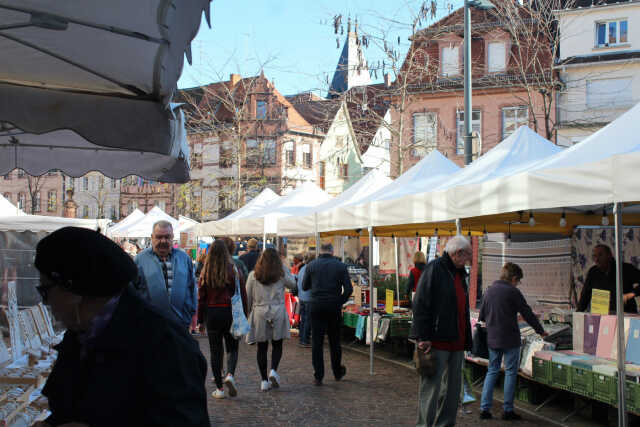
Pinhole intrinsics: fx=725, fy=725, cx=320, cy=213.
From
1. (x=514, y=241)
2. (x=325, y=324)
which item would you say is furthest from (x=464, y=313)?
(x=514, y=241)

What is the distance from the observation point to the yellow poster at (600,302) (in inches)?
315

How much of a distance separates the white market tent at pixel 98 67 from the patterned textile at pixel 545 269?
9.19m

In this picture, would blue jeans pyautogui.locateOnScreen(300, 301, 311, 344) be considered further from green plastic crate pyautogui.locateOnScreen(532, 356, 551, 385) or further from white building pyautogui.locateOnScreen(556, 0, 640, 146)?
white building pyautogui.locateOnScreen(556, 0, 640, 146)

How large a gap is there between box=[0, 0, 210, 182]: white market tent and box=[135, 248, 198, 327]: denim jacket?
254 cm

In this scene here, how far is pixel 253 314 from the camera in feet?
31.6

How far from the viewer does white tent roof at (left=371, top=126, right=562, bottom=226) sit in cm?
830

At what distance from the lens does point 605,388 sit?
7.16 meters

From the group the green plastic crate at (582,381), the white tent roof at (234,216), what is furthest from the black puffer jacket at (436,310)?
the white tent roof at (234,216)

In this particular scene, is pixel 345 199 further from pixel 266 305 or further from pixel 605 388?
pixel 605 388

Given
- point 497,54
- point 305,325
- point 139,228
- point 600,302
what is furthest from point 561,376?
point 497,54

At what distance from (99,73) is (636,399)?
5.47m

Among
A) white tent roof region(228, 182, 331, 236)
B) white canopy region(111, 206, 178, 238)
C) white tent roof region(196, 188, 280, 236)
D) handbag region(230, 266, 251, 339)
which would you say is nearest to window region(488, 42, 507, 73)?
white tent roof region(196, 188, 280, 236)

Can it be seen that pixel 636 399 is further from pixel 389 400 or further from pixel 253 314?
pixel 253 314

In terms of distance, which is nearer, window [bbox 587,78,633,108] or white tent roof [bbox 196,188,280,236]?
white tent roof [bbox 196,188,280,236]
